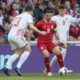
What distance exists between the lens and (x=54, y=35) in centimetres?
1875

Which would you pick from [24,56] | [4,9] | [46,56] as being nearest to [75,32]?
[4,9]

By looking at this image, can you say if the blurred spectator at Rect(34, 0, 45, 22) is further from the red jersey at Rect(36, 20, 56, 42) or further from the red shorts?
the red shorts

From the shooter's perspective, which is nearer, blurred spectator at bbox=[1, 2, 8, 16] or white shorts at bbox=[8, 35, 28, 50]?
white shorts at bbox=[8, 35, 28, 50]

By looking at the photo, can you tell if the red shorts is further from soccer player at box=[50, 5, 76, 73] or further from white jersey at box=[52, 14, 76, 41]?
white jersey at box=[52, 14, 76, 41]

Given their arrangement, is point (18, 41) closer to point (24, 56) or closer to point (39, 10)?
point (24, 56)

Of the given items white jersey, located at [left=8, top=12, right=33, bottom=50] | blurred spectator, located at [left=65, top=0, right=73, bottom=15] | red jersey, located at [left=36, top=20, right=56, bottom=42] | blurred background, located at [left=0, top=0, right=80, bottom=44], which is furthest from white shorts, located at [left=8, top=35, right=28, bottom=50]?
blurred spectator, located at [left=65, top=0, right=73, bottom=15]

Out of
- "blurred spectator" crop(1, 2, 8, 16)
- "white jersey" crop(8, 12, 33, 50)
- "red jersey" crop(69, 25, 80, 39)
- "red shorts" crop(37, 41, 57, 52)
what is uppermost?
"white jersey" crop(8, 12, 33, 50)

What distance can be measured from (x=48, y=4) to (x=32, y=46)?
391cm

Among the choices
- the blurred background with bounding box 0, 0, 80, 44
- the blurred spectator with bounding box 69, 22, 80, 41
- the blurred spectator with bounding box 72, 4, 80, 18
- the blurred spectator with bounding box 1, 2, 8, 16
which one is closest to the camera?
the blurred background with bounding box 0, 0, 80, 44

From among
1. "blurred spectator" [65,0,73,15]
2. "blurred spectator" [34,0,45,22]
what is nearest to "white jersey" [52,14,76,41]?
"blurred spectator" [34,0,45,22]

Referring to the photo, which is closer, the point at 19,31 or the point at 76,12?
the point at 19,31

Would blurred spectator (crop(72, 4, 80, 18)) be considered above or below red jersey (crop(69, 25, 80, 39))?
above

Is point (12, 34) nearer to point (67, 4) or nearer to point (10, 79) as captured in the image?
point (10, 79)

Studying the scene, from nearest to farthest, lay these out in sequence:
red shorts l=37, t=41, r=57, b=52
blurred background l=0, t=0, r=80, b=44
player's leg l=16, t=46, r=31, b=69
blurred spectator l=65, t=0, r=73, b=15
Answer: player's leg l=16, t=46, r=31, b=69, red shorts l=37, t=41, r=57, b=52, blurred background l=0, t=0, r=80, b=44, blurred spectator l=65, t=0, r=73, b=15
